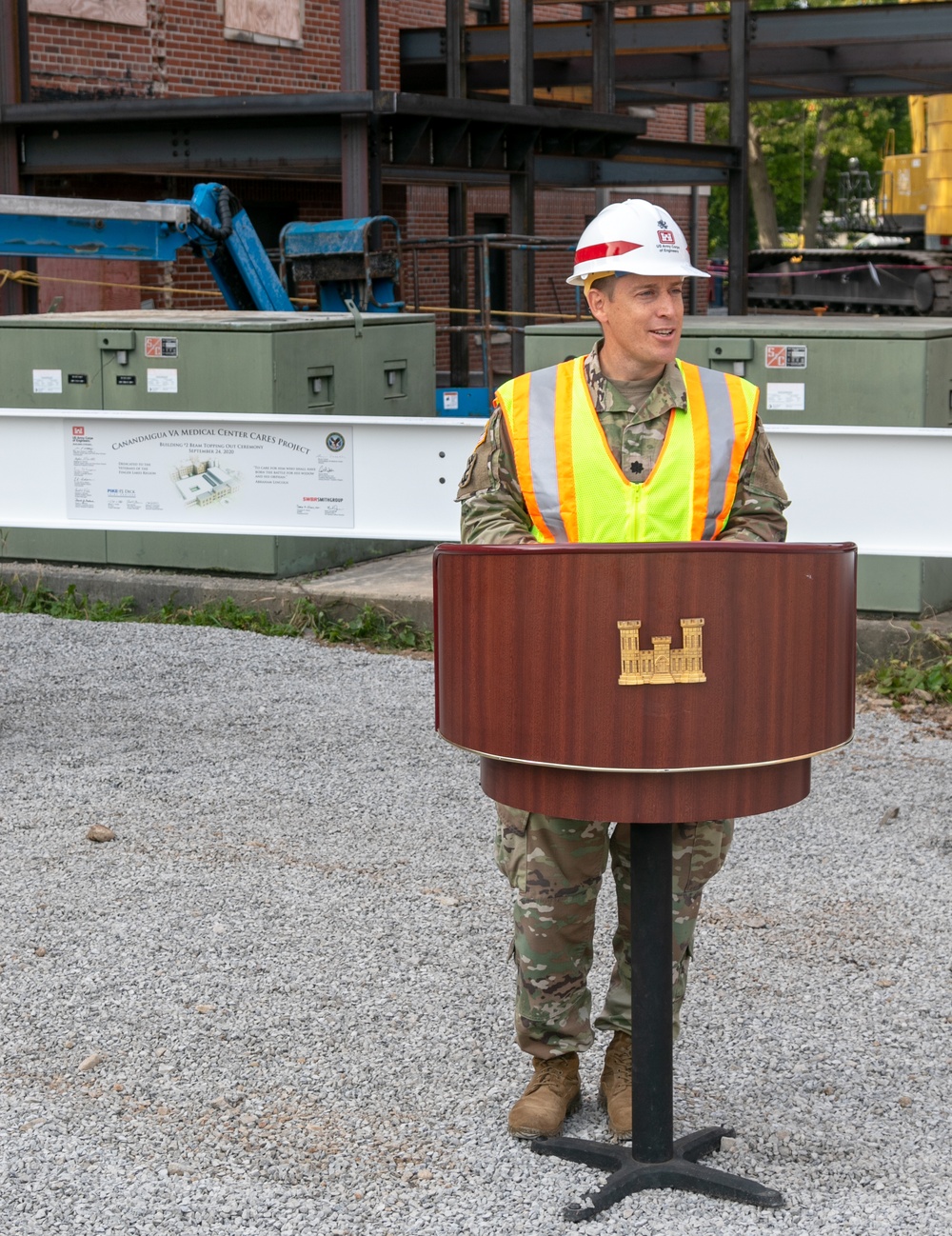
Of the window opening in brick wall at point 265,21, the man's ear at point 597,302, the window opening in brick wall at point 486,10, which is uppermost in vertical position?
the window opening in brick wall at point 486,10

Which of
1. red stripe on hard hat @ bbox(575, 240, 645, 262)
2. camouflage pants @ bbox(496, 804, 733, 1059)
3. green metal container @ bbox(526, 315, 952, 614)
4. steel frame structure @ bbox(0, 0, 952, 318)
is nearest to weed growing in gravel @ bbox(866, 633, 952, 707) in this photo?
green metal container @ bbox(526, 315, 952, 614)

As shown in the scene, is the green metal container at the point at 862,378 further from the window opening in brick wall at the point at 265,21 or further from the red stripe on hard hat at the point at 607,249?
the window opening in brick wall at the point at 265,21

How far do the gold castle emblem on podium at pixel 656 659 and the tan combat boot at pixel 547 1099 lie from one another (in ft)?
3.81

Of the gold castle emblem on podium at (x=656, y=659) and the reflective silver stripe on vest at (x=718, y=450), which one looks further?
the reflective silver stripe on vest at (x=718, y=450)

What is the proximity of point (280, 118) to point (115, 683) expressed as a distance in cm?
721

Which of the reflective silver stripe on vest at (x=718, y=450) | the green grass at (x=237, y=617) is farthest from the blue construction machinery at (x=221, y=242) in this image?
the reflective silver stripe on vest at (x=718, y=450)

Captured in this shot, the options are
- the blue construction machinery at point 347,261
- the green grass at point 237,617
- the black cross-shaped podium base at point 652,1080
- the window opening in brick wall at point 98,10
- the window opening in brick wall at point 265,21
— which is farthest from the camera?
the window opening in brick wall at point 265,21

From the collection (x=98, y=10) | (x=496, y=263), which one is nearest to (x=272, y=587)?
(x=98, y=10)

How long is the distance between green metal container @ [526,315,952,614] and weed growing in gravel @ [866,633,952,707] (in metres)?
0.33

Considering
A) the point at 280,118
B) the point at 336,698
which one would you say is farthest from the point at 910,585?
the point at 280,118

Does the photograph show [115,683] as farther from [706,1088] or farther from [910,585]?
[706,1088]

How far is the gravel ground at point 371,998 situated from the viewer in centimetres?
336

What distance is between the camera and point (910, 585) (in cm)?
805

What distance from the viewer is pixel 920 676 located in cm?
763
